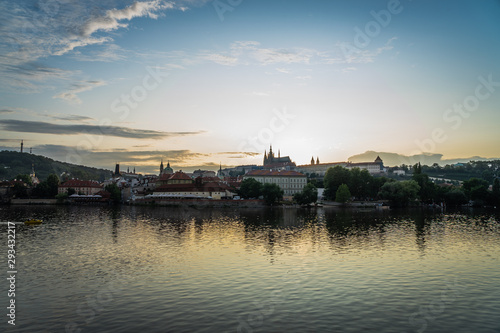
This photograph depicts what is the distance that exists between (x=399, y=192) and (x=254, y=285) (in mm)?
100308

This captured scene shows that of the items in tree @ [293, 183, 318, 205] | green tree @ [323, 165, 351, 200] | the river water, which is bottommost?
the river water

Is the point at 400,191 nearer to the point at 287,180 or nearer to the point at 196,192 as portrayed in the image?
the point at 287,180

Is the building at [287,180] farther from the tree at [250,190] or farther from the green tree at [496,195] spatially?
the green tree at [496,195]

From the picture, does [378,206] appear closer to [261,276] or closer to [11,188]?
[261,276]

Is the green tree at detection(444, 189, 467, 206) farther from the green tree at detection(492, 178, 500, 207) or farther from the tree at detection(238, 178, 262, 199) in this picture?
the tree at detection(238, 178, 262, 199)

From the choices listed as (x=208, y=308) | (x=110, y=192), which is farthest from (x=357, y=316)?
(x=110, y=192)

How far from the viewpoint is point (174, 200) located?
116 meters

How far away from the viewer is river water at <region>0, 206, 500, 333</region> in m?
17.8

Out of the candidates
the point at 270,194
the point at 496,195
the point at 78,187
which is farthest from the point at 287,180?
the point at 78,187

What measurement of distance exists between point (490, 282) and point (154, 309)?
21.9 meters

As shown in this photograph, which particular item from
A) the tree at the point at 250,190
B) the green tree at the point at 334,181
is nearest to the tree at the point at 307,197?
the tree at the point at 250,190

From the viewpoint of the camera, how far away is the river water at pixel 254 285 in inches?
700

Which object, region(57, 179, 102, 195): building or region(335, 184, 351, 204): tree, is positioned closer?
region(335, 184, 351, 204): tree

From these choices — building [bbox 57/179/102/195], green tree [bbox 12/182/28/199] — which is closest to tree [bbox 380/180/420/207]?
building [bbox 57/179/102/195]
